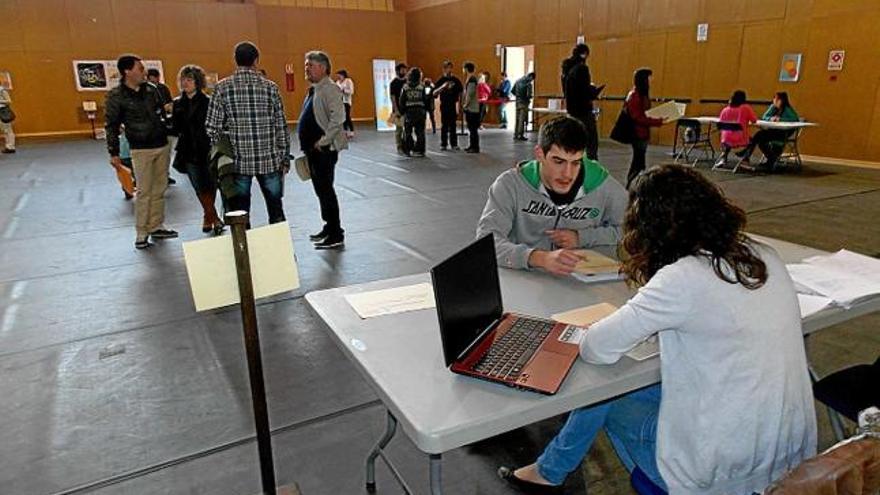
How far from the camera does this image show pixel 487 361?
1310 millimetres

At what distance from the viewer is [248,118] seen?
13.0 feet

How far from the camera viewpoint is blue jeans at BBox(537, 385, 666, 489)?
4.81 feet

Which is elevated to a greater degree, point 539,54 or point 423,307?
point 539,54

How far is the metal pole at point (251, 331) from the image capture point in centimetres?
128

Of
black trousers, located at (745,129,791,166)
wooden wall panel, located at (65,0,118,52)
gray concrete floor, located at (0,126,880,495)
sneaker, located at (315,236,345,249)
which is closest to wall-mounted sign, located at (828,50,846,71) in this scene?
black trousers, located at (745,129,791,166)

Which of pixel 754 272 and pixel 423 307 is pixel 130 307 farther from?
pixel 754 272

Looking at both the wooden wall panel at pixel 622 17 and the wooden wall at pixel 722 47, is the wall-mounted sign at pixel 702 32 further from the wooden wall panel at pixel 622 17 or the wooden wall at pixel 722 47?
the wooden wall panel at pixel 622 17

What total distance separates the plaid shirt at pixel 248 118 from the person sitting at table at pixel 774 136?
684 cm

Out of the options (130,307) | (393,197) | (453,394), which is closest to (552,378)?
(453,394)

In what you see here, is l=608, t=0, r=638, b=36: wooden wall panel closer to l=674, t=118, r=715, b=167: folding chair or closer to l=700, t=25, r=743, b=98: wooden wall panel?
l=700, t=25, r=743, b=98: wooden wall panel

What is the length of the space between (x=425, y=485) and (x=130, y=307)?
2490 millimetres

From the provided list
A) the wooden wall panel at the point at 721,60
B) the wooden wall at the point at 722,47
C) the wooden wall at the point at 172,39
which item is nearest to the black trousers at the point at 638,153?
the wooden wall at the point at 722,47

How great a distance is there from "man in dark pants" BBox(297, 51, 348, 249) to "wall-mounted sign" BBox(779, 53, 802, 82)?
8.05m

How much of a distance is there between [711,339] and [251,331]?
1.06 metres
